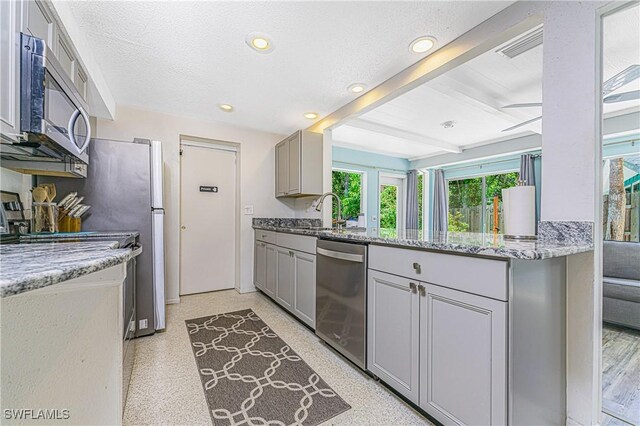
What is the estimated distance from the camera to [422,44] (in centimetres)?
191

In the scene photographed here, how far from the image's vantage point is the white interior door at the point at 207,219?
3.59 metres

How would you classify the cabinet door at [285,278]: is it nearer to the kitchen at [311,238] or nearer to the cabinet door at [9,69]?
the kitchen at [311,238]

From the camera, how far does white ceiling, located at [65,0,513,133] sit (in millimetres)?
1622

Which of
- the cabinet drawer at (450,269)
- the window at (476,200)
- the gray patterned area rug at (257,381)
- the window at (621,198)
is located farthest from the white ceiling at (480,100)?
the gray patterned area rug at (257,381)

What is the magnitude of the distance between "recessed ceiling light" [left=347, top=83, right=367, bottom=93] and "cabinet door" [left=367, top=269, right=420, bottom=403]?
5.72 ft

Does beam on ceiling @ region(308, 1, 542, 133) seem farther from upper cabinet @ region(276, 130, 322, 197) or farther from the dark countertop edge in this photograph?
the dark countertop edge

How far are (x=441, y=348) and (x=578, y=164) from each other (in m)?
1.10

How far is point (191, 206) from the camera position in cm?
361

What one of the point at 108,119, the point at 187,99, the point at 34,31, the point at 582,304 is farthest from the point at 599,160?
the point at 108,119

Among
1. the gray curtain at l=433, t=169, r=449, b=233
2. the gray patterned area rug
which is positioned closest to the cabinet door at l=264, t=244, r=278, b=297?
the gray patterned area rug

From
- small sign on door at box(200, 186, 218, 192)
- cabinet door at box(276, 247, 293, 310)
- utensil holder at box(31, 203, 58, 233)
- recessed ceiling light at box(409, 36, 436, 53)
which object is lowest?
cabinet door at box(276, 247, 293, 310)

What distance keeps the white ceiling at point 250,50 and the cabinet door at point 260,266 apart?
5.77 feet

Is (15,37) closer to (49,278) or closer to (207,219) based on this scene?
(49,278)

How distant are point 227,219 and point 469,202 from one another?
16.1ft
